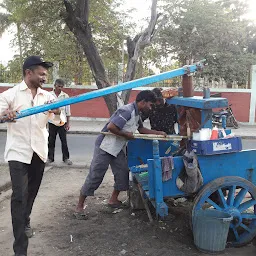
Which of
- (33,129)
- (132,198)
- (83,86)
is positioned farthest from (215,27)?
(33,129)

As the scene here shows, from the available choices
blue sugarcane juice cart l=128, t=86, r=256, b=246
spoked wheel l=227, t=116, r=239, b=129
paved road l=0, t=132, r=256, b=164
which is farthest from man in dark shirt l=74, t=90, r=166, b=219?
spoked wheel l=227, t=116, r=239, b=129

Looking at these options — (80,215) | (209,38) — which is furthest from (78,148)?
(209,38)

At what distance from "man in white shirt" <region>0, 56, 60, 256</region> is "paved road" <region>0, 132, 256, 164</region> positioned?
14.6 ft

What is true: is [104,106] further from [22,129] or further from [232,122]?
[22,129]

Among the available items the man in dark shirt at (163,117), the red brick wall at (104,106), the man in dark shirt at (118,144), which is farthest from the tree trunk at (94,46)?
the red brick wall at (104,106)

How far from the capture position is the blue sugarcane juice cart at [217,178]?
134 inches

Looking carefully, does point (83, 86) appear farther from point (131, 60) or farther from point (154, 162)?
point (154, 162)

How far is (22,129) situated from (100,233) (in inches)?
58.8

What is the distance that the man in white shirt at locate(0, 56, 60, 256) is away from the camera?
3127 mm

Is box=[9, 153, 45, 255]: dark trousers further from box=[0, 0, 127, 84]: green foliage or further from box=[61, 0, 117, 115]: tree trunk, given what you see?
box=[0, 0, 127, 84]: green foliage

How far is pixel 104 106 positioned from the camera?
623 inches

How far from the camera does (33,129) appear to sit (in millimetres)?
3260

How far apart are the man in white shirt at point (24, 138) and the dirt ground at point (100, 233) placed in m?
0.53

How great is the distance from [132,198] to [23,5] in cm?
646
